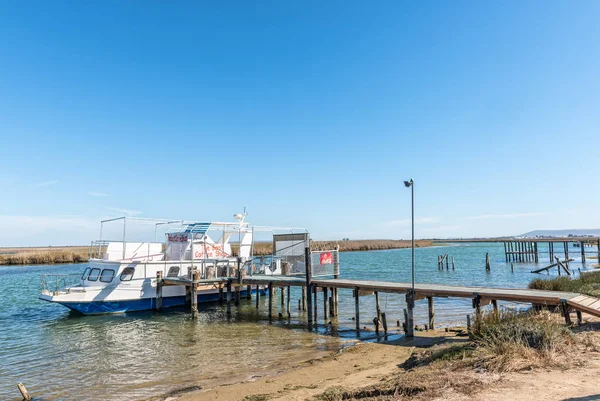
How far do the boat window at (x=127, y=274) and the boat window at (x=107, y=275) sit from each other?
0.61 meters

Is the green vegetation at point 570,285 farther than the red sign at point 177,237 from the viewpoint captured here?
No

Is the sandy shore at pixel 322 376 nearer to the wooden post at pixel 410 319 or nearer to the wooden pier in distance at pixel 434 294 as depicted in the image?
the wooden post at pixel 410 319

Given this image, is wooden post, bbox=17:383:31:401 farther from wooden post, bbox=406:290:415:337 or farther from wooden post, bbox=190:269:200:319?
wooden post, bbox=406:290:415:337

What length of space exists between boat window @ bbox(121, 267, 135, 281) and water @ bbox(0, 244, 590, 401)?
89.4 inches

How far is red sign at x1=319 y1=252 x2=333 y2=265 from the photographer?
22609 millimetres

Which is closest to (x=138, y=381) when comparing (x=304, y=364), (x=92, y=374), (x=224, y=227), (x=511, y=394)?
(x=92, y=374)

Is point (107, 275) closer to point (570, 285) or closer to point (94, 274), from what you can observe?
point (94, 274)

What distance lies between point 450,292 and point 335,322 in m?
6.98

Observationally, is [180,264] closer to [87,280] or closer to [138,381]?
[87,280]

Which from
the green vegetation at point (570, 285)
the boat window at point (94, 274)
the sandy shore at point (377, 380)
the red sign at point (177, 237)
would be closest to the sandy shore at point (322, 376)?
the sandy shore at point (377, 380)

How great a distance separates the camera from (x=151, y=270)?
26938mm

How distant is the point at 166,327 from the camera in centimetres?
2175

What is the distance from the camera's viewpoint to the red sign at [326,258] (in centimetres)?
2261

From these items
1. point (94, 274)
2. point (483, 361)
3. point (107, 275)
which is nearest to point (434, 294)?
point (483, 361)
